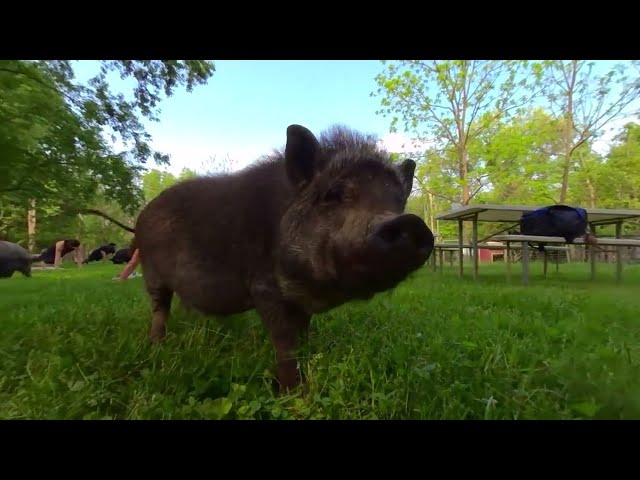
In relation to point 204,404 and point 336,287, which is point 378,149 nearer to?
point 336,287

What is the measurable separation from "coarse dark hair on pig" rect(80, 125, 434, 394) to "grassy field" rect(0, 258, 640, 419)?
1.08 feet

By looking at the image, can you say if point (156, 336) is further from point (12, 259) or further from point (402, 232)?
point (12, 259)

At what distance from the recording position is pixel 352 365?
219cm

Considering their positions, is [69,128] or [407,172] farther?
[69,128]

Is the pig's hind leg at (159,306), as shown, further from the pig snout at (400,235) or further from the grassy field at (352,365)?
the pig snout at (400,235)

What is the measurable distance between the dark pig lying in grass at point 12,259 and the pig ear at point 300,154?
37.5ft

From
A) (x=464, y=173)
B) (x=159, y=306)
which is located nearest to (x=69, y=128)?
(x=159, y=306)

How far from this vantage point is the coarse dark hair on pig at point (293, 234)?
1668mm

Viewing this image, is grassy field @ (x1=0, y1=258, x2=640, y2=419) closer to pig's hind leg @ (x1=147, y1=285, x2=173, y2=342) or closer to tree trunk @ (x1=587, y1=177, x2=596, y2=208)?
pig's hind leg @ (x1=147, y1=285, x2=173, y2=342)

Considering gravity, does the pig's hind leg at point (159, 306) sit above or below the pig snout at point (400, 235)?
below

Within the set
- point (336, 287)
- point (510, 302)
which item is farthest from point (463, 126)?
point (336, 287)

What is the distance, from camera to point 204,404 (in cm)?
184

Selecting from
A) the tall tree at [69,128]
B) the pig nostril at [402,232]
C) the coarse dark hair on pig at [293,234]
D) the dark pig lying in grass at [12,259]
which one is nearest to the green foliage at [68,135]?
the tall tree at [69,128]

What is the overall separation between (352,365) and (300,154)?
1173mm
